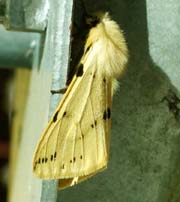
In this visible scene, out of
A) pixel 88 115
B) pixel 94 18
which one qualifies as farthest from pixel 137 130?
pixel 94 18

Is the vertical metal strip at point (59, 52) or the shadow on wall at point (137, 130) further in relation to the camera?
the shadow on wall at point (137, 130)

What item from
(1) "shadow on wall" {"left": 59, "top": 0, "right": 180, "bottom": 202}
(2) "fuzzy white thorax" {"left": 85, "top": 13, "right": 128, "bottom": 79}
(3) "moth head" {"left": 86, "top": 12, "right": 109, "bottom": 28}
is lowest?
(1) "shadow on wall" {"left": 59, "top": 0, "right": 180, "bottom": 202}

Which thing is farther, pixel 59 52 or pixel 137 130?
pixel 137 130

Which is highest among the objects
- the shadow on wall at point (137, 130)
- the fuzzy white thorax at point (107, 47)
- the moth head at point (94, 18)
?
the moth head at point (94, 18)

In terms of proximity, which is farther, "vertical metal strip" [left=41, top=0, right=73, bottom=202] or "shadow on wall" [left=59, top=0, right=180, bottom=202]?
"shadow on wall" [left=59, top=0, right=180, bottom=202]

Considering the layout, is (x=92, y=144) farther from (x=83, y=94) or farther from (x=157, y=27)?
(x=157, y=27)

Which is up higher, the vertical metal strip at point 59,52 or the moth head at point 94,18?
the moth head at point 94,18

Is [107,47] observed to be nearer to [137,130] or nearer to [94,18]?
[94,18]
